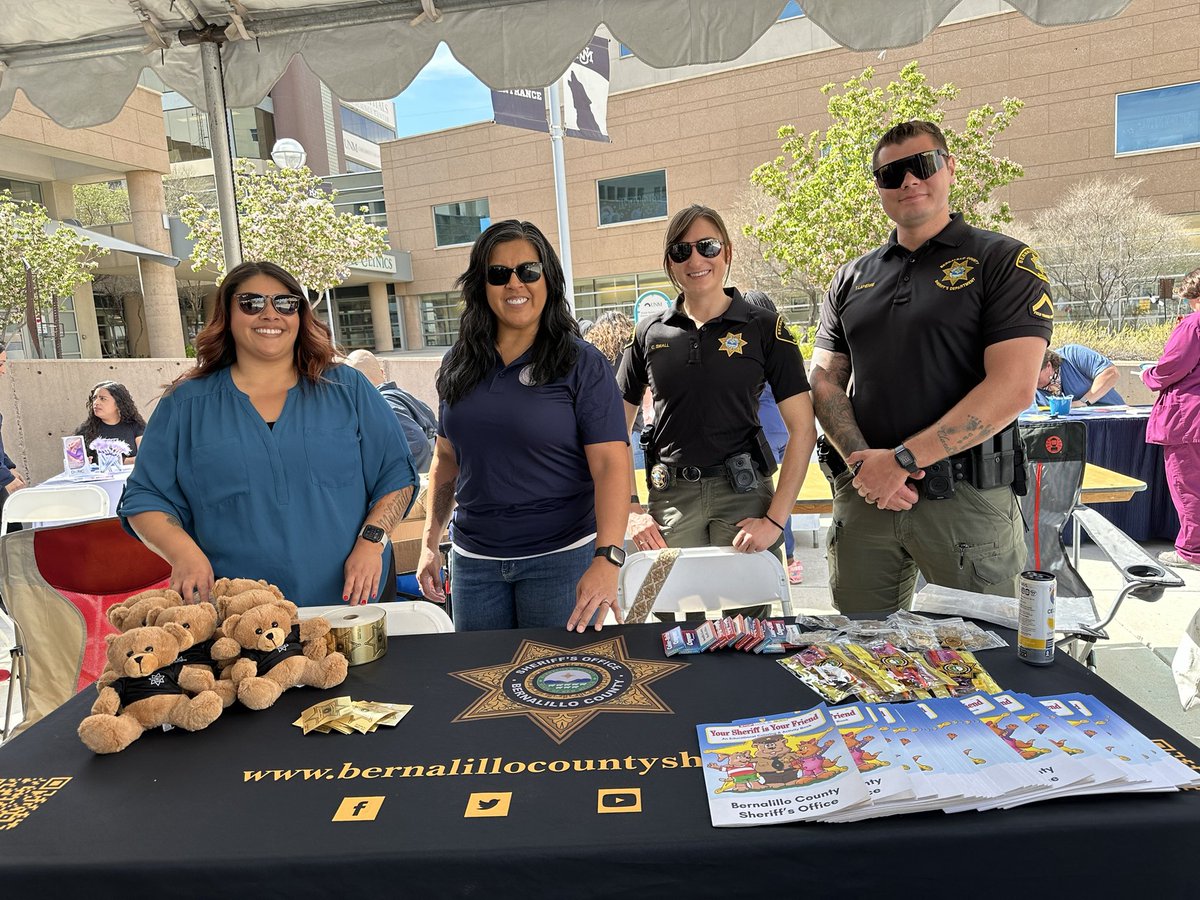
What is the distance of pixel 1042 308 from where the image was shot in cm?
204

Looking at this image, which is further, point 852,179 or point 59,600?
point 852,179

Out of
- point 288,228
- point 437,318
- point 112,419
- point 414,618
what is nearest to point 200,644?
point 414,618

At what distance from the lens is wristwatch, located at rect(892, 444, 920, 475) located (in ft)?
6.78

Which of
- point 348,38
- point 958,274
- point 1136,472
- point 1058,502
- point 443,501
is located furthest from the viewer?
point 1136,472

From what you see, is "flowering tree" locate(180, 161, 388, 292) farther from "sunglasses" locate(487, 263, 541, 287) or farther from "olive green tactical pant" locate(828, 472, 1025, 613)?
"olive green tactical pant" locate(828, 472, 1025, 613)

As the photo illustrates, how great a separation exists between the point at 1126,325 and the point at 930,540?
18843 millimetres

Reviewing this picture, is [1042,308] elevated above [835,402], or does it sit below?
above

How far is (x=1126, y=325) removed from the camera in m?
17.2

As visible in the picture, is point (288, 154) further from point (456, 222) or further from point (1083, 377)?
point (456, 222)

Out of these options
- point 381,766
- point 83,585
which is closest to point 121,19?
point 83,585

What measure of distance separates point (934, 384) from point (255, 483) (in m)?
1.82

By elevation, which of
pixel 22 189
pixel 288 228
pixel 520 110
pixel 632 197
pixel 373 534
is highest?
pixel 632 197

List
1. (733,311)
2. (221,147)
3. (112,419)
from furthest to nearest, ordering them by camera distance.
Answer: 1. (112,419)
2. (221,147)
3. (733,311)

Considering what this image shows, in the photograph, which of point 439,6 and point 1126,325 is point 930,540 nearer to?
point 439,6
